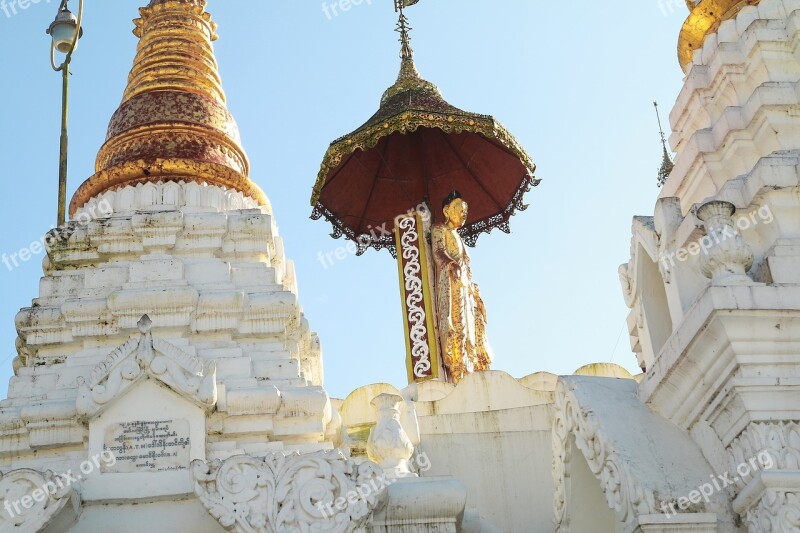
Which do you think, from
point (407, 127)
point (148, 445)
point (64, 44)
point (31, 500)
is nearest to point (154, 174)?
point (64, 44)

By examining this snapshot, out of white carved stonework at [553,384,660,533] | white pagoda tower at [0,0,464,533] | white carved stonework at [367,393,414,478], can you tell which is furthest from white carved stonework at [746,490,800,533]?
white carved stonework at [367,393,414,478]

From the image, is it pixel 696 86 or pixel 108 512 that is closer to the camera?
pixel 108 512

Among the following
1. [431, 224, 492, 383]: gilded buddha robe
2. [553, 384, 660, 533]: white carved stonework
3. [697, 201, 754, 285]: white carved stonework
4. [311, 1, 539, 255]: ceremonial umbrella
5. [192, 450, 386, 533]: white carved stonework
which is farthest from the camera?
[311, 1, 539, 255]: ceremonial umbrella

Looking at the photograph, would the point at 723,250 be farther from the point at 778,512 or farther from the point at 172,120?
the point at 172,120

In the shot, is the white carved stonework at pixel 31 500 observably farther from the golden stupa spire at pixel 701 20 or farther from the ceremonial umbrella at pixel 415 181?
the ceremonial umbrella at pixel 415 181

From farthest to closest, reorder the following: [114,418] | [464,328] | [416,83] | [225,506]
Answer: [416,83] < [464,328] < [114,418] < [225,506]

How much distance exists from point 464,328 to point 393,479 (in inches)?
231

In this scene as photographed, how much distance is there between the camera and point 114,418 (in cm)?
977

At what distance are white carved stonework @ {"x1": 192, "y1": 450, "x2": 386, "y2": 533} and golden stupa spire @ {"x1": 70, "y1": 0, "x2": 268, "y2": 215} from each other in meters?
4.69

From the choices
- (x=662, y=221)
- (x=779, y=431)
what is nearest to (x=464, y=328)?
(x=662, y=221)

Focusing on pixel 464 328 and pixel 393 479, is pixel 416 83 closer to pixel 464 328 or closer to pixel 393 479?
pixel 464 328

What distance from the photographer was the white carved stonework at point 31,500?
27.4 feet

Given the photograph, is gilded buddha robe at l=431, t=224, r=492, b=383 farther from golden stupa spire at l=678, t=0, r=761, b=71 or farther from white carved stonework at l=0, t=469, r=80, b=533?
white carved stonework at l=0, t=469, r=80, b=533

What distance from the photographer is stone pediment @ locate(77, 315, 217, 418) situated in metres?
9.73
